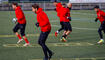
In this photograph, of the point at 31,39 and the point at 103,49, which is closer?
the point at 103,49

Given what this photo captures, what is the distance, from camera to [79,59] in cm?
1112

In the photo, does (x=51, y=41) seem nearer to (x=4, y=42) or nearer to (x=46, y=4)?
(x=4, y=42)

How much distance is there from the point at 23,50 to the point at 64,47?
2.04m

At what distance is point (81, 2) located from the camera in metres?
54.4

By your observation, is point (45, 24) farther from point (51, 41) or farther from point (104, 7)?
point (104, 7)

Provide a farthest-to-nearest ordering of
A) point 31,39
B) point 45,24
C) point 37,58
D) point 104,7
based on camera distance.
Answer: point 104,7, point 31,39, point 37,58, point 45,24

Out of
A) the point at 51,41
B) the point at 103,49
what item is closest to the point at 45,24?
the point at 103,49

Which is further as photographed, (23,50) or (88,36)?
(88,36)

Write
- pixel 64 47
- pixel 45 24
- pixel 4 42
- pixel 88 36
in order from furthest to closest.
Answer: pixel 88 36 < pixel 4 42 < pixel 64 47 < pixel 45 24

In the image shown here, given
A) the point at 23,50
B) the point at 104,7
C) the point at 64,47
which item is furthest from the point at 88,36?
the point at 104,7

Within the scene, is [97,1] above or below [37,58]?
below

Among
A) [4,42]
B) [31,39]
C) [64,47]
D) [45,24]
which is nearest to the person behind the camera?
[45,24]

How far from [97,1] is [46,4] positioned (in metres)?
9.23

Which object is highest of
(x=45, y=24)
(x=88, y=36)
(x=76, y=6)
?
(x=45, y=24)
